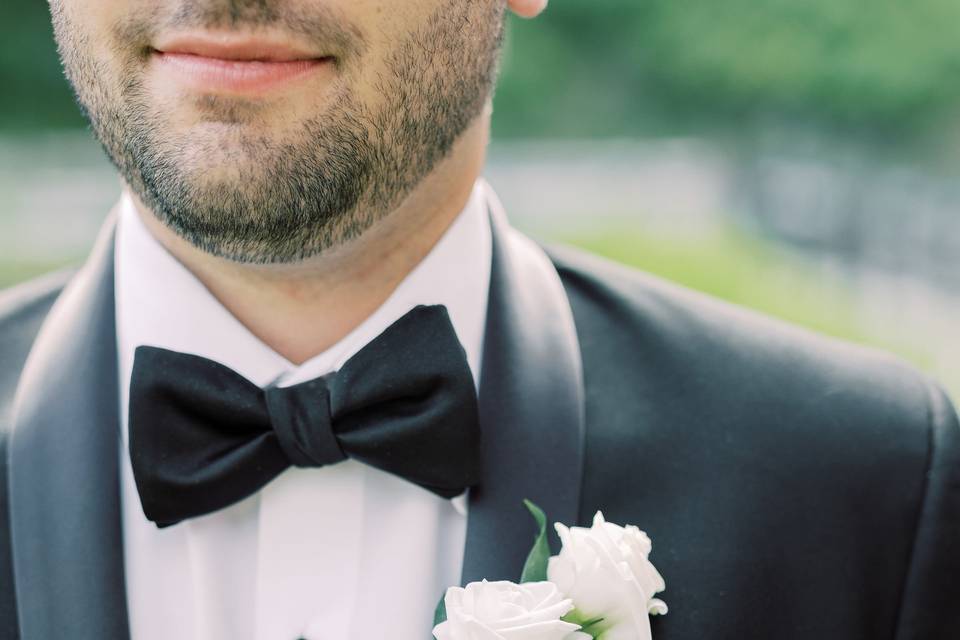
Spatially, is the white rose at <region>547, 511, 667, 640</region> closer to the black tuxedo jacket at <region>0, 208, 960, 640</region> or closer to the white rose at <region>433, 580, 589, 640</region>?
the white rose at <region>433, 580, 589, 640</region>

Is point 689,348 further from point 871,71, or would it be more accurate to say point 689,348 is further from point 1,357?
point 871,71

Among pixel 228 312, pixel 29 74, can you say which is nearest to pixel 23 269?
pixel 29 74

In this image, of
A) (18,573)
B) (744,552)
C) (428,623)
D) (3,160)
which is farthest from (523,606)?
(3,160)

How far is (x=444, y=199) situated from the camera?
1.71 meters

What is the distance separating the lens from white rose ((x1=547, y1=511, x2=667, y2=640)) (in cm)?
135

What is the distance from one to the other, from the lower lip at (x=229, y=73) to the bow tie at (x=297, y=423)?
0.34 meters

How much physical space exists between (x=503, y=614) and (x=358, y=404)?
1.12 feet

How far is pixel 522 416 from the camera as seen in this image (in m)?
1.61

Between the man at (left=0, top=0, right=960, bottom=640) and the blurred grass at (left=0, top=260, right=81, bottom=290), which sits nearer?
the man at (left=0, top=0, right=960, bottom=640)

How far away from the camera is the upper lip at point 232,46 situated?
145cm

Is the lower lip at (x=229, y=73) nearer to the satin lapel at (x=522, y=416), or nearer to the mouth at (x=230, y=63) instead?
the mouth at (x=230, y=63)

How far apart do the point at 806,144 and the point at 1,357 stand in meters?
18.9

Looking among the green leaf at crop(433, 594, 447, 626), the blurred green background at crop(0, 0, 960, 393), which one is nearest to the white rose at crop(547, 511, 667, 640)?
the green leaf at crop(433, 594, 447, 626)

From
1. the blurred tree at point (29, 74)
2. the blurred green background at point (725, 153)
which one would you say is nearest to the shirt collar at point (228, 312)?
the blurred green background at point (725, 153)
